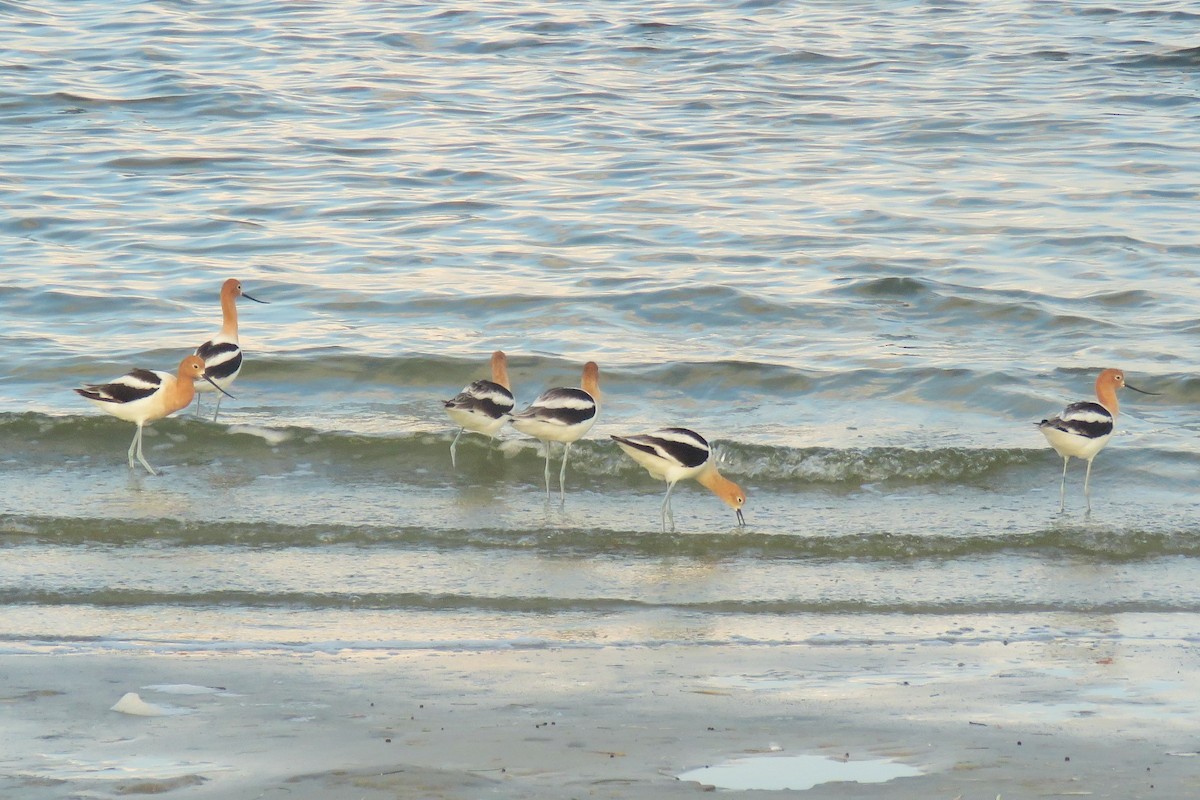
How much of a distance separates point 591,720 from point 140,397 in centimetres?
582

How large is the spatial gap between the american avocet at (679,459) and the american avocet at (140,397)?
132 inches

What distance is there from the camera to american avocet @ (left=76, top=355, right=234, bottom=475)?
10695 millimetres

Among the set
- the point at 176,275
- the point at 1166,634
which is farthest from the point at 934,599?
the point at 176,275

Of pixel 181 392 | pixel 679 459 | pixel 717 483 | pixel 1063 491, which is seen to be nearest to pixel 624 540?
pixel 679 459

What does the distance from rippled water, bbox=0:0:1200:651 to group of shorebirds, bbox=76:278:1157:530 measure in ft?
1.01

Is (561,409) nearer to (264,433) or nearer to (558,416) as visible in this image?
(558,416)

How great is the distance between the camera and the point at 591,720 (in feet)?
19.6

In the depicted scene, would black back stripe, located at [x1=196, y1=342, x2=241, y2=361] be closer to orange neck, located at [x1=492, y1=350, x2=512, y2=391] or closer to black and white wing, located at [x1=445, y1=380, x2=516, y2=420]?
orange neck, located at [x1=492, y1=350, x2=512, y2=391]

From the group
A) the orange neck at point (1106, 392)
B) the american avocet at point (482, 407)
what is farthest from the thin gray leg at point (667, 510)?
the orange neck at point (1106, 392)

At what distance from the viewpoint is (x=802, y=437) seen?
1174 cm

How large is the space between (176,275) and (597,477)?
Answer: 7.38 meters

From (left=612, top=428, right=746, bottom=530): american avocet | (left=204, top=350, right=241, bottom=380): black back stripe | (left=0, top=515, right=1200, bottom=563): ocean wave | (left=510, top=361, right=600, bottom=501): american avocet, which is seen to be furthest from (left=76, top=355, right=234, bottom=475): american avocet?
(left=612, top=428, right=746, bottom=530): american avocet

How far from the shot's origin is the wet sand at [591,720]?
5340 mm

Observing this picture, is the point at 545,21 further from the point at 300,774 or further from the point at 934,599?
the point at 300,774
